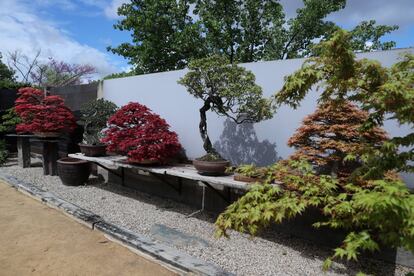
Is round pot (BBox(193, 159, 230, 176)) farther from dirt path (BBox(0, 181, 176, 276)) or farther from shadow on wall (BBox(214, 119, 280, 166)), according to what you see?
dirt path (BBox(0, 181, 176, 276))

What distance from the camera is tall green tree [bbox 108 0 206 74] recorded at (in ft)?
39.3

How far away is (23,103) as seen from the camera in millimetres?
6555

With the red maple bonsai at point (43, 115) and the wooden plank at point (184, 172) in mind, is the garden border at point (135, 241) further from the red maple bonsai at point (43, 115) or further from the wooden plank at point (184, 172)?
the red maple bonsai at point (43, 115)

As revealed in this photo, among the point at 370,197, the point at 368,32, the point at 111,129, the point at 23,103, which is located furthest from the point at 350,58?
the point at 368,32

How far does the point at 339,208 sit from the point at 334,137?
1039 millimetres

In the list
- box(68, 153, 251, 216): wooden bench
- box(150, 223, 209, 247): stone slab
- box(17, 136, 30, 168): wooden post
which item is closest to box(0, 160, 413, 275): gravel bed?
box(150, 223, 209, 247): stone slab

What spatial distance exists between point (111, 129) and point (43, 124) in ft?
7.18

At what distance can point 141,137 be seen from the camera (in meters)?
4.51

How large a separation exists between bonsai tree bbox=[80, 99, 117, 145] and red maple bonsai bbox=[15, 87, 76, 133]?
77cm

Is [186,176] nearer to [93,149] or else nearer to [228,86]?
[228,86]

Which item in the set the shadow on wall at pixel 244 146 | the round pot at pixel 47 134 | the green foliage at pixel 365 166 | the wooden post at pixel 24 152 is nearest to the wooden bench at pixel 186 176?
the shadow on wall at pixel 244 146

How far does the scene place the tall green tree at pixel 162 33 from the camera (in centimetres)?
1199

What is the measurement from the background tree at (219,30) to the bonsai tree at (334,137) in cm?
925

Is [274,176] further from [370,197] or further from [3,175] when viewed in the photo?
[3,175]
